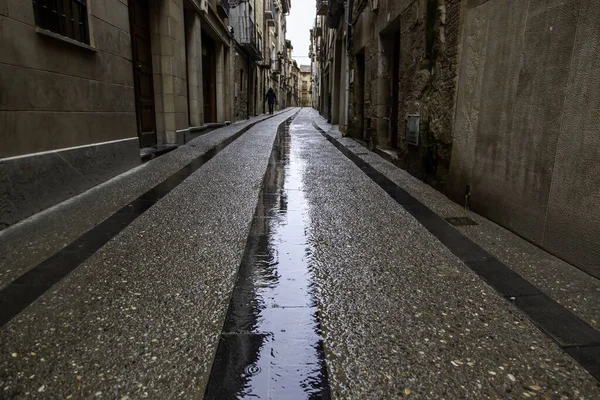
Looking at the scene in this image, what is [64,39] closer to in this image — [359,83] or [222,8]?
[359,83]

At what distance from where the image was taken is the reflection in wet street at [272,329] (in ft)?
4.65

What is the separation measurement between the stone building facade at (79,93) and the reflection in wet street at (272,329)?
223 centimetres

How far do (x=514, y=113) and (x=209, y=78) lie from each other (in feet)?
43.4

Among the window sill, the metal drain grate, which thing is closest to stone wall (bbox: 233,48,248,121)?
the window sill

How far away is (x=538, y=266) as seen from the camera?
2467mm

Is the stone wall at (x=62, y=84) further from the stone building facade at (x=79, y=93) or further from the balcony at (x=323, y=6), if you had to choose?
the balcony at (x=323, y=6)

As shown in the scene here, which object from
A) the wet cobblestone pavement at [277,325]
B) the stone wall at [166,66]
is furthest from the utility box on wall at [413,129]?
the stone wall at [166,66]

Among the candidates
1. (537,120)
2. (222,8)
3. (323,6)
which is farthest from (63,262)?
(323,6)

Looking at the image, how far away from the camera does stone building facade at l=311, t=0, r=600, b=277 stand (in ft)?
7.77

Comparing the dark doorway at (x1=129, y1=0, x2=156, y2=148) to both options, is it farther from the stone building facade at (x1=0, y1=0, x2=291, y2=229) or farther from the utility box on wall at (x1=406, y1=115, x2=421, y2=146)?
the utility box on wall at (x1=406, y1=115, x2=421, y2=146)

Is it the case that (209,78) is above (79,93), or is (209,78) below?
above

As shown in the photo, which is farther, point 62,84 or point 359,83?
point 359,83

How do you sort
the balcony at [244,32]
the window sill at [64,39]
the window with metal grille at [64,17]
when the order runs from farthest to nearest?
the balcony at [244,32]
the window with metal grille at [64,17]
the window sill at [64,39]

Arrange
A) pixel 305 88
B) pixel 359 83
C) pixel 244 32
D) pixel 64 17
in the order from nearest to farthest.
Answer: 1. pixel 64 17
2. pixel 359 83
3. pixel 244 32
4. pixel 305 88
